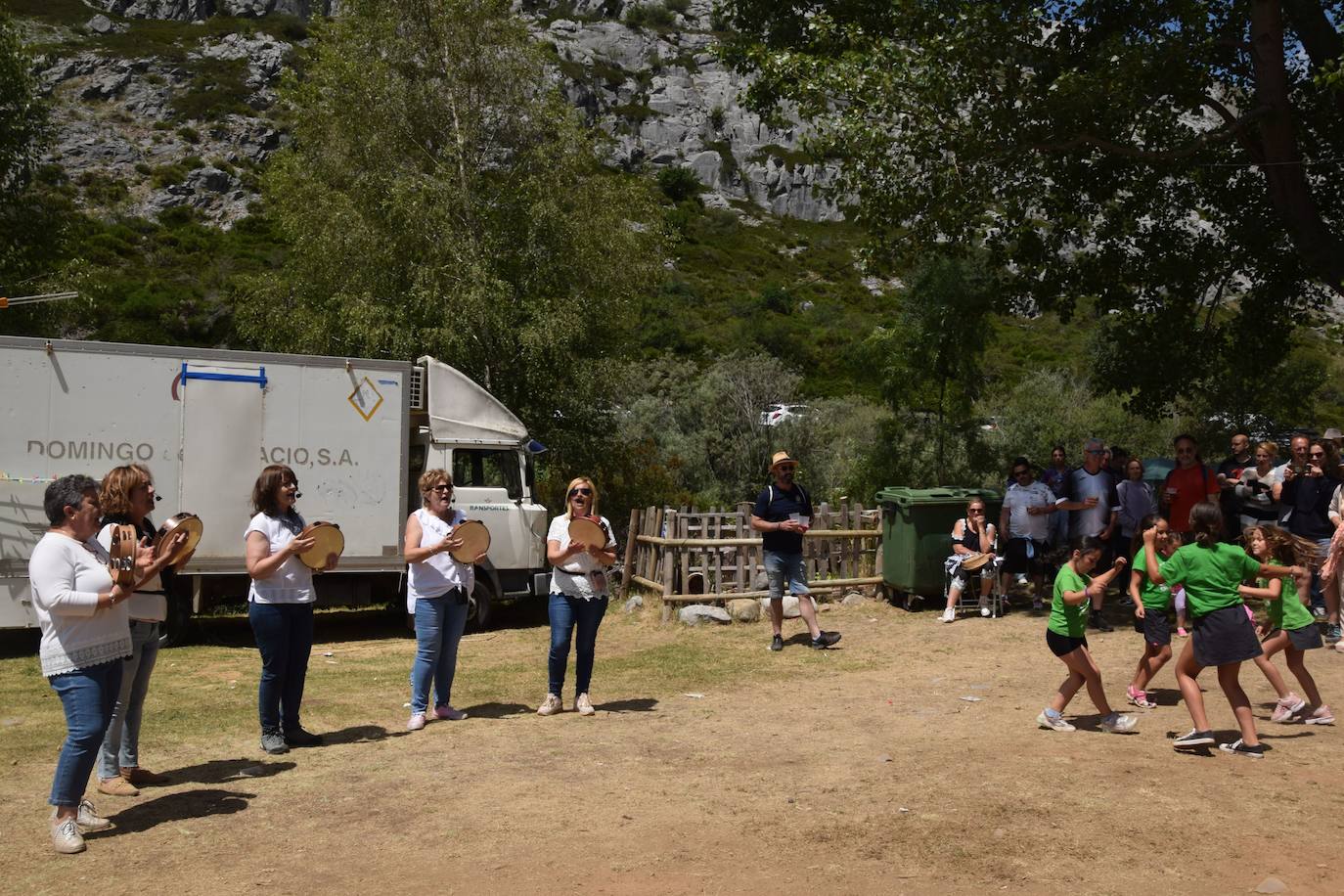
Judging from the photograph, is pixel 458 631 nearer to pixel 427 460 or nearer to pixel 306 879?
pixel 306 879

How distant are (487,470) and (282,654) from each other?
6582mm

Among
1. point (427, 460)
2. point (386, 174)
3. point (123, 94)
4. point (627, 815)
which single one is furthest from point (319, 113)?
point (123, 94)

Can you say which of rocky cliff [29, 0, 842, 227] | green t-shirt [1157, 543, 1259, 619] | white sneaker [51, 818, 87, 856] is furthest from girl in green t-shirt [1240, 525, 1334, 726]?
rocky cliff [29, 0, 842, 227]

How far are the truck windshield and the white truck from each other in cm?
2

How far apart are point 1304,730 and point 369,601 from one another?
911cm

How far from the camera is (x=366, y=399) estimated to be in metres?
11.9

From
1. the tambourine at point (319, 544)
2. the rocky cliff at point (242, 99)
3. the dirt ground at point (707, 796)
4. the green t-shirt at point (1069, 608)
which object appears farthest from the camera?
the rocky cliff at point (242, 99)

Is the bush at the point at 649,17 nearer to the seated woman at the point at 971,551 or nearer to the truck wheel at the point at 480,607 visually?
the truck wheel at the point at 480,607

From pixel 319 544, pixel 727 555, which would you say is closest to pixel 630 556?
pixel 727 555

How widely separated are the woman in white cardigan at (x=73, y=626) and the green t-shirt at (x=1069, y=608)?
5.27 meters

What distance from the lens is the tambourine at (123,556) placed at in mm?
4926

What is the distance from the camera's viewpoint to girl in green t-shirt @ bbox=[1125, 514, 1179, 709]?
7375mm

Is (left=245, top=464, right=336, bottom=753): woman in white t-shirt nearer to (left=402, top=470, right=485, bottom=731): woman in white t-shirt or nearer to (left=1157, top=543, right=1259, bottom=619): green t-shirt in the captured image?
(left=402, top=470, right=485, bottom=731): woman in white t-shirt

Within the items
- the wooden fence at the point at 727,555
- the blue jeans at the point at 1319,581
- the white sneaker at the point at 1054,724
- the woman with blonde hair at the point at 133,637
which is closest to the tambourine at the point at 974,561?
the wooden fence at the point at 727,555
